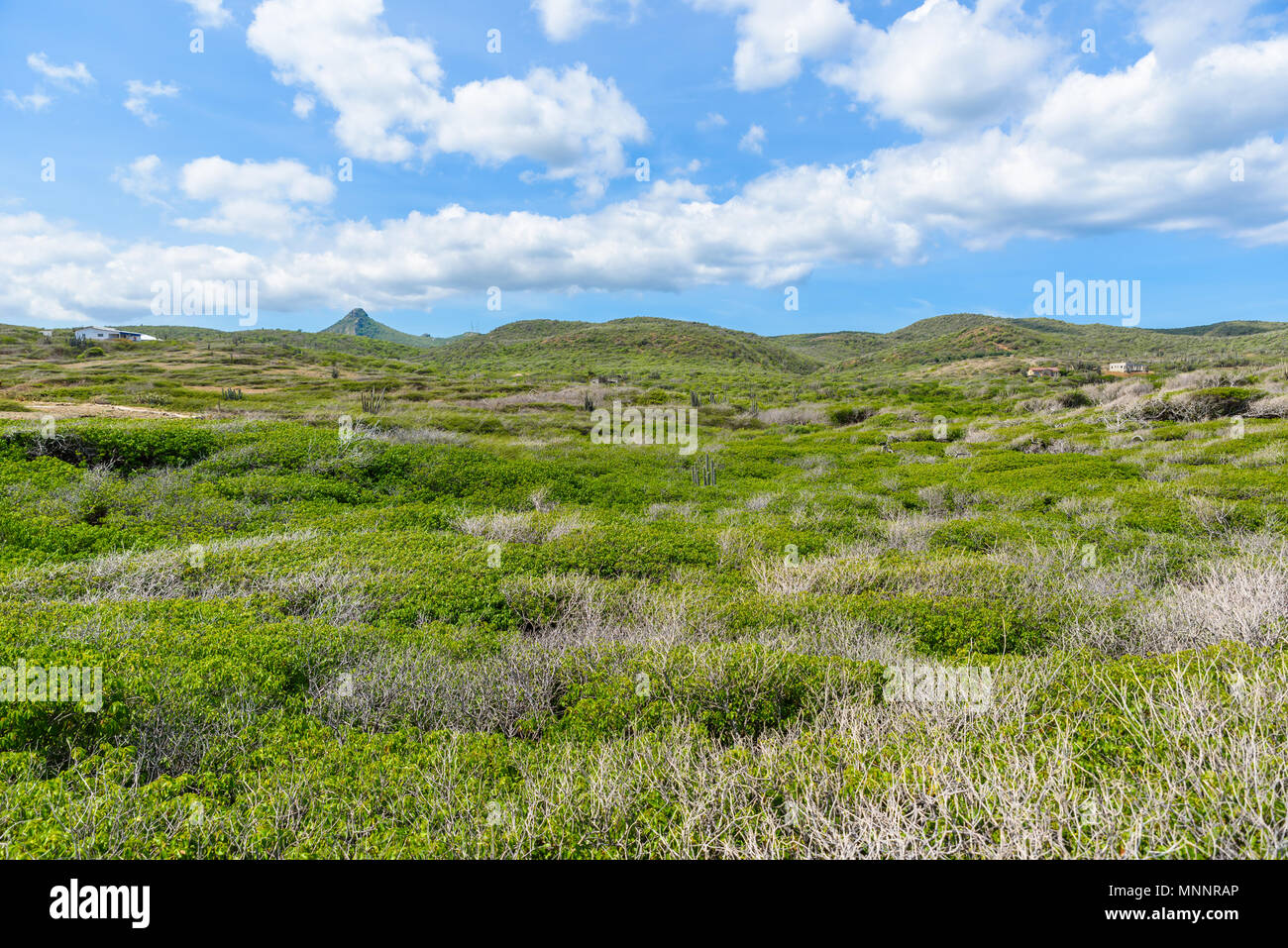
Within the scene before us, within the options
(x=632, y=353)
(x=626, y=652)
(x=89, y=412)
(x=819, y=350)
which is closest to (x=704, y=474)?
(x=626, y=652)

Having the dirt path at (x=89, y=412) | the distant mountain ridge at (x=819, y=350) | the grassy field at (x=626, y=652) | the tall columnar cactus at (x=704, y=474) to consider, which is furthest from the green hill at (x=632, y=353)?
the grassy field at (x=626, y=652)

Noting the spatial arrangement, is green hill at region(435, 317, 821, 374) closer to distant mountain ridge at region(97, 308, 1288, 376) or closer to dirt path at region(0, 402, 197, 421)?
distant mountain ridge at region(97, 308, 1288, 376)

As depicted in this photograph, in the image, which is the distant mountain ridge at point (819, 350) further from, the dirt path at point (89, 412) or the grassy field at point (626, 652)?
the grassy field at point (626, 652)

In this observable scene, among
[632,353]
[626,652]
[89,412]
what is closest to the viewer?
[626,652]

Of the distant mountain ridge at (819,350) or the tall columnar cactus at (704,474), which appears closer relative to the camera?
the tall columnar cactus at (704,474)

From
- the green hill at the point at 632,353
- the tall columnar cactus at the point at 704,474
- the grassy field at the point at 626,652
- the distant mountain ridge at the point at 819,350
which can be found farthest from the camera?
the green hill at the point at 632,353

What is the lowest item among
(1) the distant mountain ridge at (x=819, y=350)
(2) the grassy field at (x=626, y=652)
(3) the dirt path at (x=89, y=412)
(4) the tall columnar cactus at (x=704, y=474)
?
(2) the grassy field at (x=626, y=652)

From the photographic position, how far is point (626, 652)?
22.3 ft

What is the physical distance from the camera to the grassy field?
137 inches

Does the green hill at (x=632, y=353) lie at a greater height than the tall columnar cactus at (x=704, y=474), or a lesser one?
greater

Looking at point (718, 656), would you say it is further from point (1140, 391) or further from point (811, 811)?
point (1140, 391)

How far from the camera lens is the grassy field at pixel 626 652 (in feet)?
11.4

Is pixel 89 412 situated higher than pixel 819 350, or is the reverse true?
pixel 819 350

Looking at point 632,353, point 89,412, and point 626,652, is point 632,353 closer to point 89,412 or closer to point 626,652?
point 89,412
